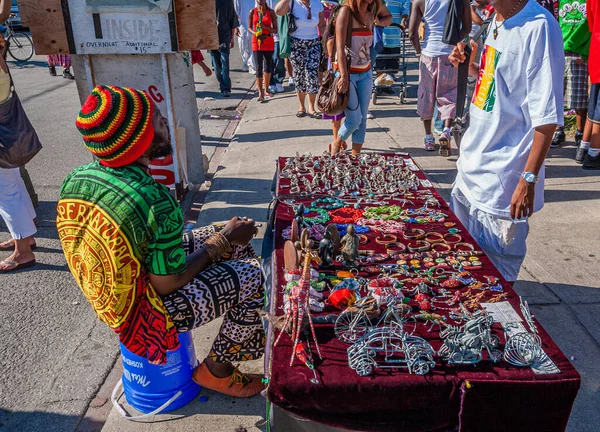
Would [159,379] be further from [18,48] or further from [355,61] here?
[18,48]

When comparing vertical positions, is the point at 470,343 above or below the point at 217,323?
above

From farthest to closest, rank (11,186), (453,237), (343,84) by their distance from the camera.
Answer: (343,84)
(11,186)
(453,237)

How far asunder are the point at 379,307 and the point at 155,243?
3.15ft

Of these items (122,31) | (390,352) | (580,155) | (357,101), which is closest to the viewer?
(390,352)

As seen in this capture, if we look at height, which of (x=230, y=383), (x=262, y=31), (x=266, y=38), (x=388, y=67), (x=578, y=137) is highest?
(x=262, y=31)

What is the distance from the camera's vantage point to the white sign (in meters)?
4.52

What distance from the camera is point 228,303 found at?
249 centimetres

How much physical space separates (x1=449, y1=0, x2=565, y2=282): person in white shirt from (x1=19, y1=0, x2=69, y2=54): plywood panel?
358cm

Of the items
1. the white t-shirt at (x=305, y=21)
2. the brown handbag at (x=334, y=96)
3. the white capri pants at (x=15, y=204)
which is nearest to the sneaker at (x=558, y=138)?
the brown handbag at (x=334, y=96)

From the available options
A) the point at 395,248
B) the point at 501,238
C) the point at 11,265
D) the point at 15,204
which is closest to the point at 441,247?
the point at 395,248

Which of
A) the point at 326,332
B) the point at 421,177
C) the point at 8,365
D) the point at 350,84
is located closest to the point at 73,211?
the point at 326,332

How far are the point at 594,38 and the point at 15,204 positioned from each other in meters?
5.45

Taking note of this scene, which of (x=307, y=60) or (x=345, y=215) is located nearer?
(x=345, y=215)

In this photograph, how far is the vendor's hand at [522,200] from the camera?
8.21 ft
